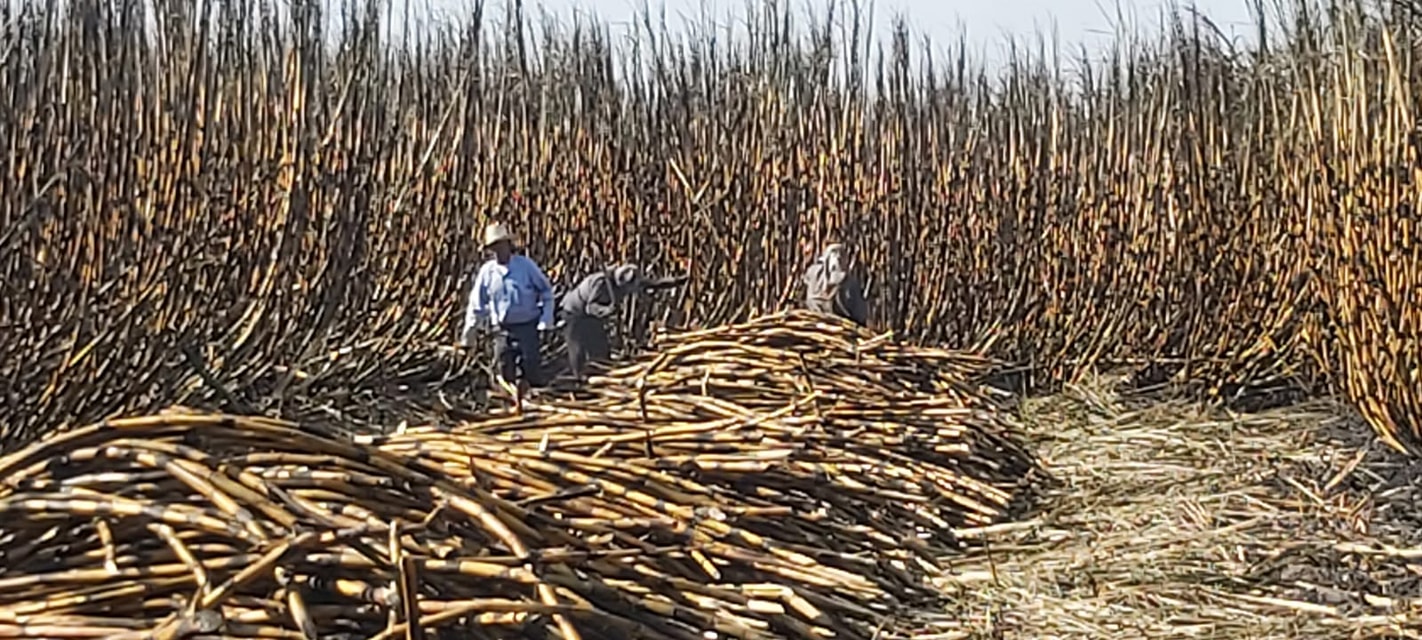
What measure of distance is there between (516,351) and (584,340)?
2.12ft

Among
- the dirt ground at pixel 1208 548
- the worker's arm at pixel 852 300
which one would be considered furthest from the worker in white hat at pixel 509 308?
the dirt ground at pixel 1208 548

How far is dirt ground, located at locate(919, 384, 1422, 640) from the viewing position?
4082 millimetres

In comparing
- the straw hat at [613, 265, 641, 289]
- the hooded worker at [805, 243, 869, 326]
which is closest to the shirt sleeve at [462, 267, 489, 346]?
the straw hat at [613, 265, 641, 289]

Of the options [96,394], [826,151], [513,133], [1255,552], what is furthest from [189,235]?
[826,151]

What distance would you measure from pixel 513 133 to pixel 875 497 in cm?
539

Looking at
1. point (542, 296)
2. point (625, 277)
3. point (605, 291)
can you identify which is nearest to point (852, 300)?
point (625, 277)

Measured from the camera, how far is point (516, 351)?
314 inches

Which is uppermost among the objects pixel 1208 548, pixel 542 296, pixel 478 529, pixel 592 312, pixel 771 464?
pixel 542 296

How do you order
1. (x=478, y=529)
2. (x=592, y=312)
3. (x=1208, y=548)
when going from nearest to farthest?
1. (x=478, y=529)
2. (x=1208, y=548)
3. (x=592, y=312)

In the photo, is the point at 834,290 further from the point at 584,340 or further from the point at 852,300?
the point at 584,340

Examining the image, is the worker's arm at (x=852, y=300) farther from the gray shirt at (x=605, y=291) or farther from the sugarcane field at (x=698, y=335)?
the gray shirt at (x=605, y=291)

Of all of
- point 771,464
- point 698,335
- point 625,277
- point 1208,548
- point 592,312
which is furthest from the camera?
point 625,277

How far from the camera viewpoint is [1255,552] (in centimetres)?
479

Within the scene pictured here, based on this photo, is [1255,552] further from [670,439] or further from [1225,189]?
[1225,189]
